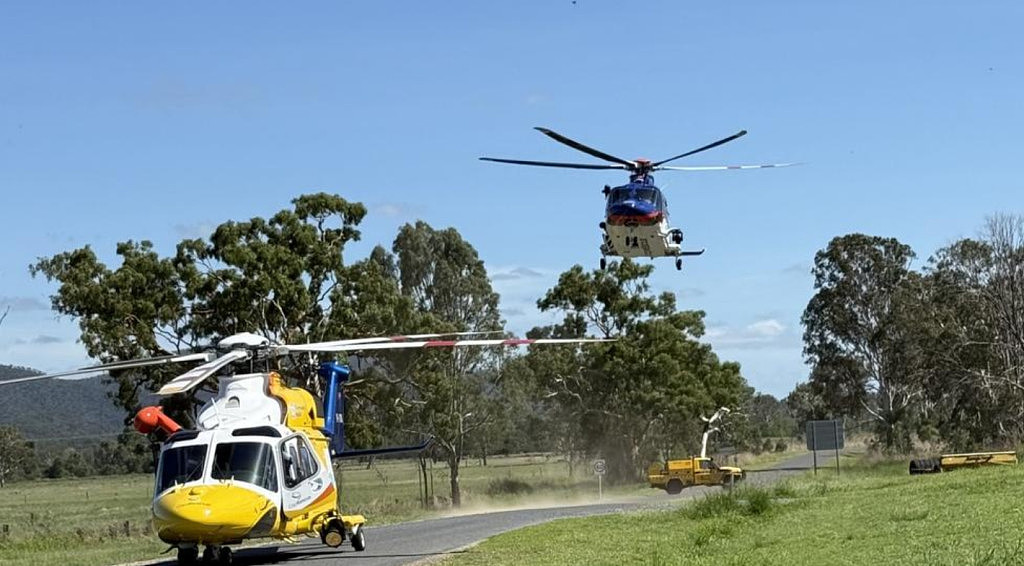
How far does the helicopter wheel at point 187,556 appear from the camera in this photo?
21.7 metres

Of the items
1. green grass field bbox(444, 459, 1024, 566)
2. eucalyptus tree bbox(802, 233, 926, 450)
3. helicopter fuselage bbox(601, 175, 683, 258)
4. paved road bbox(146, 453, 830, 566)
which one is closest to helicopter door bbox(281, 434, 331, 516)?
paved road bbox(146, 453, 830, 566)

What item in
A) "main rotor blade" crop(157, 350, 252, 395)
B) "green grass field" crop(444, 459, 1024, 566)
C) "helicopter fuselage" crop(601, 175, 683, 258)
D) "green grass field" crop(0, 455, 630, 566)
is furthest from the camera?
"green grass field" crop(0, 455, 630, 566)

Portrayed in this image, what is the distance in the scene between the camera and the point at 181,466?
21.2 meters

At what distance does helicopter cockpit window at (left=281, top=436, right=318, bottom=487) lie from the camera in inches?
865

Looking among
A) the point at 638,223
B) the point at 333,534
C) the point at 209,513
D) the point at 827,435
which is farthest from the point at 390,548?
the point at 827,435

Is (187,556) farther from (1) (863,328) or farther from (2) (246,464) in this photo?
(1) (863,328)

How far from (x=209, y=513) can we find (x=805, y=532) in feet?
31.0

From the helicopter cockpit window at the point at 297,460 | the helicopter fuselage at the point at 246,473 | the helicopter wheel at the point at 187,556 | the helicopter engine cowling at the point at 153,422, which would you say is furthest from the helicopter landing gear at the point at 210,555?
the helicopter engine cowling at the point at 153,422

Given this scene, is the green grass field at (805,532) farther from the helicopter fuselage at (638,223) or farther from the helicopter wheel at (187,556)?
the helicopter fuselage at (638,223)

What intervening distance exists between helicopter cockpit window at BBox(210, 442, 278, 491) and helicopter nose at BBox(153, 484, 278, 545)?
0.25m

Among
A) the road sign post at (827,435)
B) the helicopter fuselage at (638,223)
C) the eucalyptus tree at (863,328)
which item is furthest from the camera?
the eucalyptus tree at (863,328)

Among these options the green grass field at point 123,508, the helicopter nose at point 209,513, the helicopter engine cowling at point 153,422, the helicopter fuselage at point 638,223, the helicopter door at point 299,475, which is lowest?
the green grass field at point 123,508

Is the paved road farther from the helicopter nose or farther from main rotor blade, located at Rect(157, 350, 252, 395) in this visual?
main rotor blade, located at Rect(157, 350, 252, 395)

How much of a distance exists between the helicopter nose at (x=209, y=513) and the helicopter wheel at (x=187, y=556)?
3.06 feet
